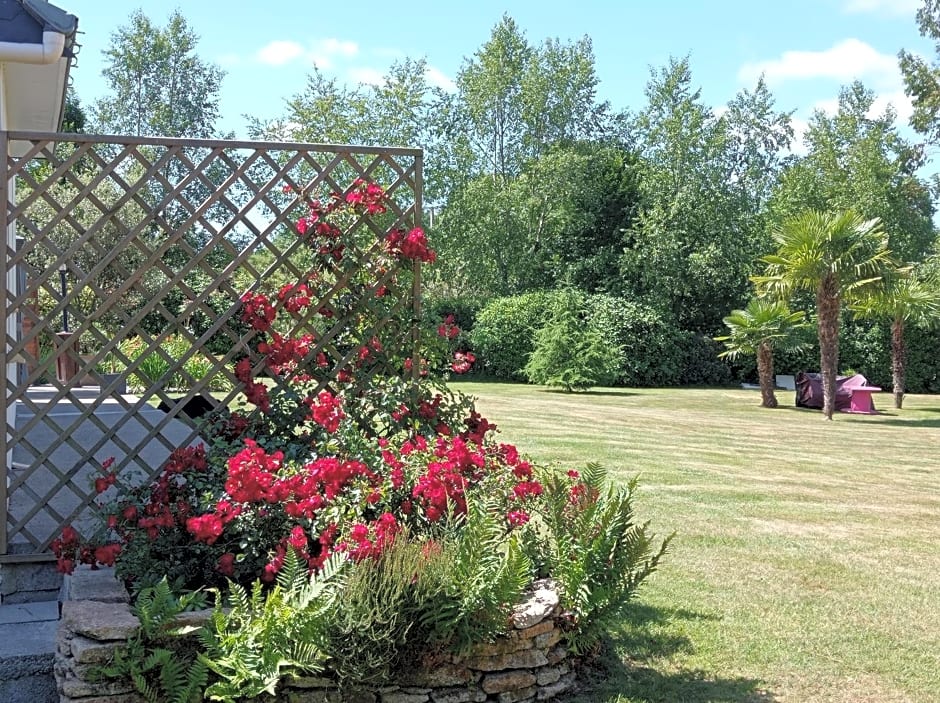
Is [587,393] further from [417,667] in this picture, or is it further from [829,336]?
[417,667]

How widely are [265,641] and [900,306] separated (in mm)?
15186

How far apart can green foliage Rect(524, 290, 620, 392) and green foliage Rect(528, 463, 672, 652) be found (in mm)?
14075

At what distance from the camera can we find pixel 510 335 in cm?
2028

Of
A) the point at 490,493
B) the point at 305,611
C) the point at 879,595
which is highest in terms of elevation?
the point at 490,493

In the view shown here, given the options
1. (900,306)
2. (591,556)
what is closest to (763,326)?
(900,306)

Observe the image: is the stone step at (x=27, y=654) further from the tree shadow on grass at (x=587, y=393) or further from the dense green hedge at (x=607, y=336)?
the dense green hedge at (x=607, y=336)

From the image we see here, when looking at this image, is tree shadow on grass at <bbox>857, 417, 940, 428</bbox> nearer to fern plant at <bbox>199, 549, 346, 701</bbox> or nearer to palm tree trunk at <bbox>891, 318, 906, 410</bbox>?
palm tree trunk at <bbox>891, 318, 906, 410</bbox>

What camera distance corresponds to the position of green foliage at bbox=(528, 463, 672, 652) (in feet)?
11.1

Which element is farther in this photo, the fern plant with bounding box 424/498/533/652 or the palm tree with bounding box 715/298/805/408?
the palm tree with bounding box 715/298/805/408

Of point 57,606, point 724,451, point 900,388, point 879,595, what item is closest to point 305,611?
point 57,606

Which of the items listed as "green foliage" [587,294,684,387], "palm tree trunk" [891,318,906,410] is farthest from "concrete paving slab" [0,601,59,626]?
"green foliage" [587,294,684,387]

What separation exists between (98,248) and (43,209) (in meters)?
16.2

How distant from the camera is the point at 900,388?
54.7 ft

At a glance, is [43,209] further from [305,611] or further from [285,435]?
[305,611]
